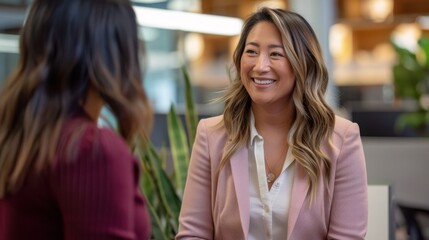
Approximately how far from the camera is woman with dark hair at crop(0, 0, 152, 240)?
87 cm

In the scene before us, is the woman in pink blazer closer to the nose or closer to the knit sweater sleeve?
the nose

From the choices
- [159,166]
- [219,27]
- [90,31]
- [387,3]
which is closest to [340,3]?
[387,3]

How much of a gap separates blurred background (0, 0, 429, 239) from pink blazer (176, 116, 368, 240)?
1.20ft

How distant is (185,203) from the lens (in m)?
1.72

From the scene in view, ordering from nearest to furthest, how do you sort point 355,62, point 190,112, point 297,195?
point 297,195
point 190,112
point 355,62

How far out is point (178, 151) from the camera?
2359 millimetres

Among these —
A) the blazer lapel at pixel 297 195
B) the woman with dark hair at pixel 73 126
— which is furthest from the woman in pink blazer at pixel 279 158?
the woman with dark hair at pixel 73 126

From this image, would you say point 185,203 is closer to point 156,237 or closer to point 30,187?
point 156,237

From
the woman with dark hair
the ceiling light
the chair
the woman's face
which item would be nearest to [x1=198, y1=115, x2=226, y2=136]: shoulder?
the woman's face

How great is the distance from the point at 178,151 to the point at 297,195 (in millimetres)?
791

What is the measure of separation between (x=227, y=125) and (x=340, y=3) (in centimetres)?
698

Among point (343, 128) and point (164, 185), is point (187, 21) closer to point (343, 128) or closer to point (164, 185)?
point (164, 185)

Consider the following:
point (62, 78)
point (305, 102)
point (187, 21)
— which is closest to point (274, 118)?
point (305, 102)

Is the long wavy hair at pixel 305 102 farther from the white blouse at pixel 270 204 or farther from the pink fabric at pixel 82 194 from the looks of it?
the pink fabric at pixel 82 194
